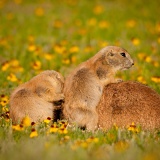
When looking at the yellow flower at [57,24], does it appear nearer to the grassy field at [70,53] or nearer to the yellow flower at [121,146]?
the grassy field at [70,53]

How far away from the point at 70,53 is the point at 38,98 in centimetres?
419

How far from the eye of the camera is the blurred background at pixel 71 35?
9391mm

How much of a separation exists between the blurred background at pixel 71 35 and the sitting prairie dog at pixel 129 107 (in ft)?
Answer: 5.97

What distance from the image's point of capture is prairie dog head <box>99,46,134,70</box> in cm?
721

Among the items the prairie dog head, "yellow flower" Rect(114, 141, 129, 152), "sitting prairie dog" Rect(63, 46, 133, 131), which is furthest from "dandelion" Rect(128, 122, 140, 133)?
the prairie dog head

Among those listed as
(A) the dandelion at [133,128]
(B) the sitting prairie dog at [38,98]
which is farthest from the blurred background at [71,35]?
(A) the dandelion at [133,128]

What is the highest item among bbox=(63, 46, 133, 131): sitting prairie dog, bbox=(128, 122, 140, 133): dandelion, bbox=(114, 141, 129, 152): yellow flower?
bbox=(63, 46, 133, 131): sitting prairie dog

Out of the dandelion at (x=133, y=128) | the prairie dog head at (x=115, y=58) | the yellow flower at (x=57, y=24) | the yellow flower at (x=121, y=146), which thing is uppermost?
the yellow flower at (x=57, y=24)

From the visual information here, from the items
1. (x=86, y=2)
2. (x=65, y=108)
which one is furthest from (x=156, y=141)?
(x=86, y=2)

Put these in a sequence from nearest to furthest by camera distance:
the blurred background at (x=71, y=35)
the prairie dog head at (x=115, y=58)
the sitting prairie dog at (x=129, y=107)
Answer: the sitting prairie dog at (x=129, y=107), the prairie dog head at (x=115, y=58), the blurred background at (x=71, y=35)

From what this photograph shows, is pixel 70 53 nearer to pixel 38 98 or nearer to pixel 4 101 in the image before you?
pixel 4 101

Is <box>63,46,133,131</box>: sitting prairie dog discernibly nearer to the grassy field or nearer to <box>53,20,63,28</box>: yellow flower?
the grassy field

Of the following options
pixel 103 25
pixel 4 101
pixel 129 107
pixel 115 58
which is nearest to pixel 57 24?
pixel 103 25

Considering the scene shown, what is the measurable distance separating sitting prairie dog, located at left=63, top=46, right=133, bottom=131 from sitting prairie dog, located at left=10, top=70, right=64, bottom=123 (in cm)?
18
